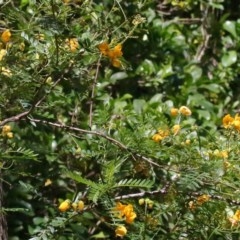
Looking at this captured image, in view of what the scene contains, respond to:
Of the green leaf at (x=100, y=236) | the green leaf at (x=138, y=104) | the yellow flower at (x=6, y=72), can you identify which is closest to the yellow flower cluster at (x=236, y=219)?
the yellow flower at (x=6, y=72)

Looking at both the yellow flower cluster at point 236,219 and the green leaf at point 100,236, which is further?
the green leaf at point 100,236

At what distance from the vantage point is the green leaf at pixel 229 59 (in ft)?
11.5

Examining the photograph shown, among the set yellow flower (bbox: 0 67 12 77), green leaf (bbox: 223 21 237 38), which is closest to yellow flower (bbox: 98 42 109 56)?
yellow flower (bbox: 0 67 12 77)

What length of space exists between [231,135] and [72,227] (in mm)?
827

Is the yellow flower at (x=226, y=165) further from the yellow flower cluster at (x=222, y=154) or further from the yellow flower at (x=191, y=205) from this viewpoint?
the yellow flower at (x=191, y=205)

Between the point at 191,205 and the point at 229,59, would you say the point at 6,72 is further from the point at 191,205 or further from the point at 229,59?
the point at 229,59

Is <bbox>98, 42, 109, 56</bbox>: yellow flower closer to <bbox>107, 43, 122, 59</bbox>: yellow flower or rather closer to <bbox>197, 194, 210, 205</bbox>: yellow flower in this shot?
<bbox>107, 43, 122, 59</bbox>: yellow flower

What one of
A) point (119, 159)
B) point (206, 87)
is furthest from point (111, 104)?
point (119, 159)

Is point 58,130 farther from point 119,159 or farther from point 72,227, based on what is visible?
point 119,159

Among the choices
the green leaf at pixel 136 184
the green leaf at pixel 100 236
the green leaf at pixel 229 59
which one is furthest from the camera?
the green leaf at pixel 229 59

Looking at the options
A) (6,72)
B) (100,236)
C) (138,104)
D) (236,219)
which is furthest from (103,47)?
(138,104)

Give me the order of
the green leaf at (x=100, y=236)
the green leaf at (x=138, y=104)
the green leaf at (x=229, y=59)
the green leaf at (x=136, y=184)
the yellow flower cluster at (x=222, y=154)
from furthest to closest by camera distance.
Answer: the green leaf at (x=229, y=59) < the green leaf at (x=138, y=104) < the green leaf at (x=100, y=236) < the yellow flower cluster at (x=222, y=154) < the green leaf at (x=136, y=184)

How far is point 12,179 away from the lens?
2.58 m

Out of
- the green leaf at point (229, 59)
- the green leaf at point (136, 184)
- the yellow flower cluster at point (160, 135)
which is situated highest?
the green leaf at point (136, 184)
